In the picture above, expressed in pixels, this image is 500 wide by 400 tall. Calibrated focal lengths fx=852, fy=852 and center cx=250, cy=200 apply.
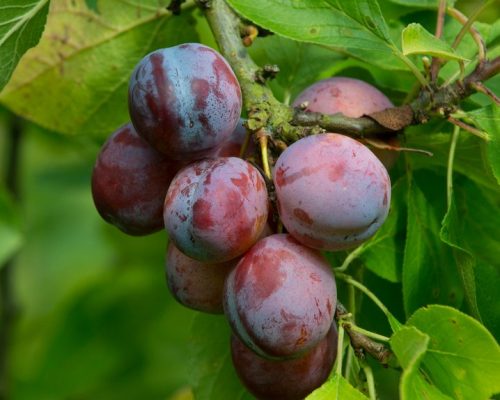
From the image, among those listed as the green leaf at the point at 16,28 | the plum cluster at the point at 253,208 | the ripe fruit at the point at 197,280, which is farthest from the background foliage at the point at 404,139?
the ripe fruit at the point at 197,280

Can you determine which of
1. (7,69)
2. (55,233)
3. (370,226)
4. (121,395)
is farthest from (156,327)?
(55,233)

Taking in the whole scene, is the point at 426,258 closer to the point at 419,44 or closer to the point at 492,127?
the point at 492,127

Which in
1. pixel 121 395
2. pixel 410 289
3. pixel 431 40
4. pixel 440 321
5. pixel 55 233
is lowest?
pixel 55 233

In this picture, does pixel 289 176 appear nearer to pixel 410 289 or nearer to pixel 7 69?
pixel 410 289

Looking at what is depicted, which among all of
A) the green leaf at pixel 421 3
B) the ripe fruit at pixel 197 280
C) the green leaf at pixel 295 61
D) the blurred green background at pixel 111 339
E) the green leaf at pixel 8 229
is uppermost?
the green leaf at pixel 421 3

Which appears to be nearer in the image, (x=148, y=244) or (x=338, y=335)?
(x=338, y=335)

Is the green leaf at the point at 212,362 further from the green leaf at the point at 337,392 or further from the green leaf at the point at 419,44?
the green leaf at the point at 419,44

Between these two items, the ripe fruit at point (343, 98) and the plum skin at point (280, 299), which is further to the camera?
the ripe fruit at point (343, 98)
